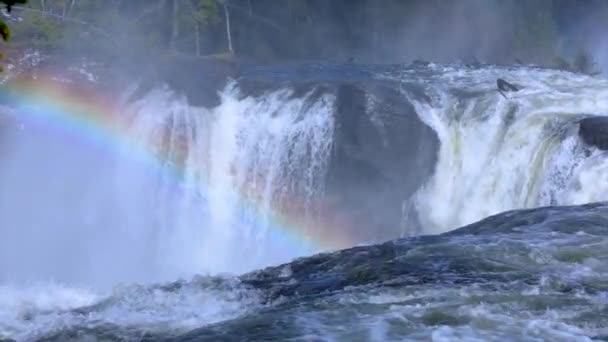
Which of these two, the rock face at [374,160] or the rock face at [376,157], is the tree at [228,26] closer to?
the rock face at [374,160]

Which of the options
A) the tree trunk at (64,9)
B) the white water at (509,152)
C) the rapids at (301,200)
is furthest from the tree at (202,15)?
the white water at (509,152)

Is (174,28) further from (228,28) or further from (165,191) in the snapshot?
(165,191)

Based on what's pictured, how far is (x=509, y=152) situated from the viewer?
17.1 m

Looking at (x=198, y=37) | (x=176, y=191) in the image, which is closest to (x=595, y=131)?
(x=176, y=191)

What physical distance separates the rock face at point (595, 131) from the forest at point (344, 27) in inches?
546

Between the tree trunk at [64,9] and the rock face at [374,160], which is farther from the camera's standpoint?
the tree trunk at [64,9]

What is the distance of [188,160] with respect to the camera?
21297 mm

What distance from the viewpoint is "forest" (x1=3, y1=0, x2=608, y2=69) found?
28.5 m

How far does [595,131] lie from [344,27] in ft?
→ 60.3

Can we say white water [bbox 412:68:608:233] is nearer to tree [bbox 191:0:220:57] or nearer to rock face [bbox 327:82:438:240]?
rock face [bbox 327:82:438:240]

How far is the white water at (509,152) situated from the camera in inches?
608

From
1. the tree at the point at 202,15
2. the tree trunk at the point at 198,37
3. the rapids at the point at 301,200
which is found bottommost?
the rapids at the point at 301,200

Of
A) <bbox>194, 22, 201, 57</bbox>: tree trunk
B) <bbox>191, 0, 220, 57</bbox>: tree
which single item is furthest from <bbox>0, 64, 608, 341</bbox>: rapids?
<bbox>191, 0, 220, 57</bbox>: tree

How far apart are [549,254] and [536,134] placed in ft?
25.1
